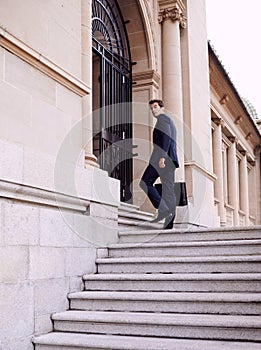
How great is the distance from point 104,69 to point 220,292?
5.64 meters

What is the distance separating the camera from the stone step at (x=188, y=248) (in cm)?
538

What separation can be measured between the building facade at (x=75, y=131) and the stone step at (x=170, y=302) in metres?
0.29

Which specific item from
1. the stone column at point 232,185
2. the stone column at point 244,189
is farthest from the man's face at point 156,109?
the stone column at point 244,189

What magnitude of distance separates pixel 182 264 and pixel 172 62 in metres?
6.45

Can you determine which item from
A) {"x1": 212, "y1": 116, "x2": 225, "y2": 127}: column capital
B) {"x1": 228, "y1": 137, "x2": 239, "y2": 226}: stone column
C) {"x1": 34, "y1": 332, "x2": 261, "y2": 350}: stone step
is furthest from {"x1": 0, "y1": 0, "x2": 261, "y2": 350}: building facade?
{"x1": 228, "y1": 137, "x2": 239, "y2": 226}: stone column

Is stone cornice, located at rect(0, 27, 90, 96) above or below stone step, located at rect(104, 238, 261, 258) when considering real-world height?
above

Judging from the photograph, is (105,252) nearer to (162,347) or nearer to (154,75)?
(162,347)

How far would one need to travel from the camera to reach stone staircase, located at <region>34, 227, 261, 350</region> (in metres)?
4.18

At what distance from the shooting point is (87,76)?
6.76 metres

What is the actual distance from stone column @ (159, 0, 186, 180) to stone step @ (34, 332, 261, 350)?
20.6 ft

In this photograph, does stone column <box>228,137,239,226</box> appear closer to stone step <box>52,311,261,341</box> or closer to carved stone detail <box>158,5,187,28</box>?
carved stone detail <box>158,5,187,28</box>

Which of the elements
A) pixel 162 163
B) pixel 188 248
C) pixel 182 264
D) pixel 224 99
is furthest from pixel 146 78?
pixel 224 99

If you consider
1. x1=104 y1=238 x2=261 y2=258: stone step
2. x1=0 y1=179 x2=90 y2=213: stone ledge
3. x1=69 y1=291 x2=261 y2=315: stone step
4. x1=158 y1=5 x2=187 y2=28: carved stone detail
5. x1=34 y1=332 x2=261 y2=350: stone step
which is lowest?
x1=34 y1=332 x2=261 y2=350: stone step

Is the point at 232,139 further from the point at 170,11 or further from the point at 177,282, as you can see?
the point at 177,282
